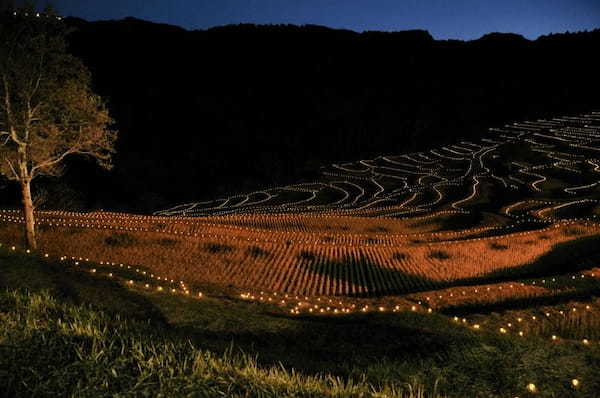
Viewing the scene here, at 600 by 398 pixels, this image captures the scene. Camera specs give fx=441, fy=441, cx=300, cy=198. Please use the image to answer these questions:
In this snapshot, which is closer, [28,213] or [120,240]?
[28,213]

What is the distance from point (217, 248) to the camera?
18969 mm

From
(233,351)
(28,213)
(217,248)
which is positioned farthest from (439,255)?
(28,213)

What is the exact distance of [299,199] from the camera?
5294cm

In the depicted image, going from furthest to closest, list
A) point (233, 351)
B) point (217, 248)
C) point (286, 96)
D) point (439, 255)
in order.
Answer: point (286, 96) → point (439, 255) → point (217, 248) → point (233, 351)

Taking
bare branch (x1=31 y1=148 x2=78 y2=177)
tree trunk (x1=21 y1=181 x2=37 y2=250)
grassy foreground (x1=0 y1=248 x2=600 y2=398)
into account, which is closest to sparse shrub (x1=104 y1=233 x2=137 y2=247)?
tree trunk (x1=21 y1=181 x2=37 y2=250)

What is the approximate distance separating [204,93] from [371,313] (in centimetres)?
16248

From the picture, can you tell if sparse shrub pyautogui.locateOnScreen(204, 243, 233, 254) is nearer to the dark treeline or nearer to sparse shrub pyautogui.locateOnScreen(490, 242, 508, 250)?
sparse shrub pyautogui.locateOnScreen(490, 242, 508, 250)

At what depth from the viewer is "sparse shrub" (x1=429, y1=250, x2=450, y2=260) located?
67.9 ft

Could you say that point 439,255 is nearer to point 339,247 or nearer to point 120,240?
point 339,247

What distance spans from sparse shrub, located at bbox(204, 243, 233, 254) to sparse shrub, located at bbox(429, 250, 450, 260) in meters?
9.40

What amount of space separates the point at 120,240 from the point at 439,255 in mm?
14354

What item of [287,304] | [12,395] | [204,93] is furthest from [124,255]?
[204,93]

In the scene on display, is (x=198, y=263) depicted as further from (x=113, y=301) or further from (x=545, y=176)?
(x=545, y=176)

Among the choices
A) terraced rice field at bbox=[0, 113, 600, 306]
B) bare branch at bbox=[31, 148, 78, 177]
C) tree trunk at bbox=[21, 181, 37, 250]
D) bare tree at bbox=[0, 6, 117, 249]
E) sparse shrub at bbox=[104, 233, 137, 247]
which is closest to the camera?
bare tree at bbox=[0, 6, 117, 249]
